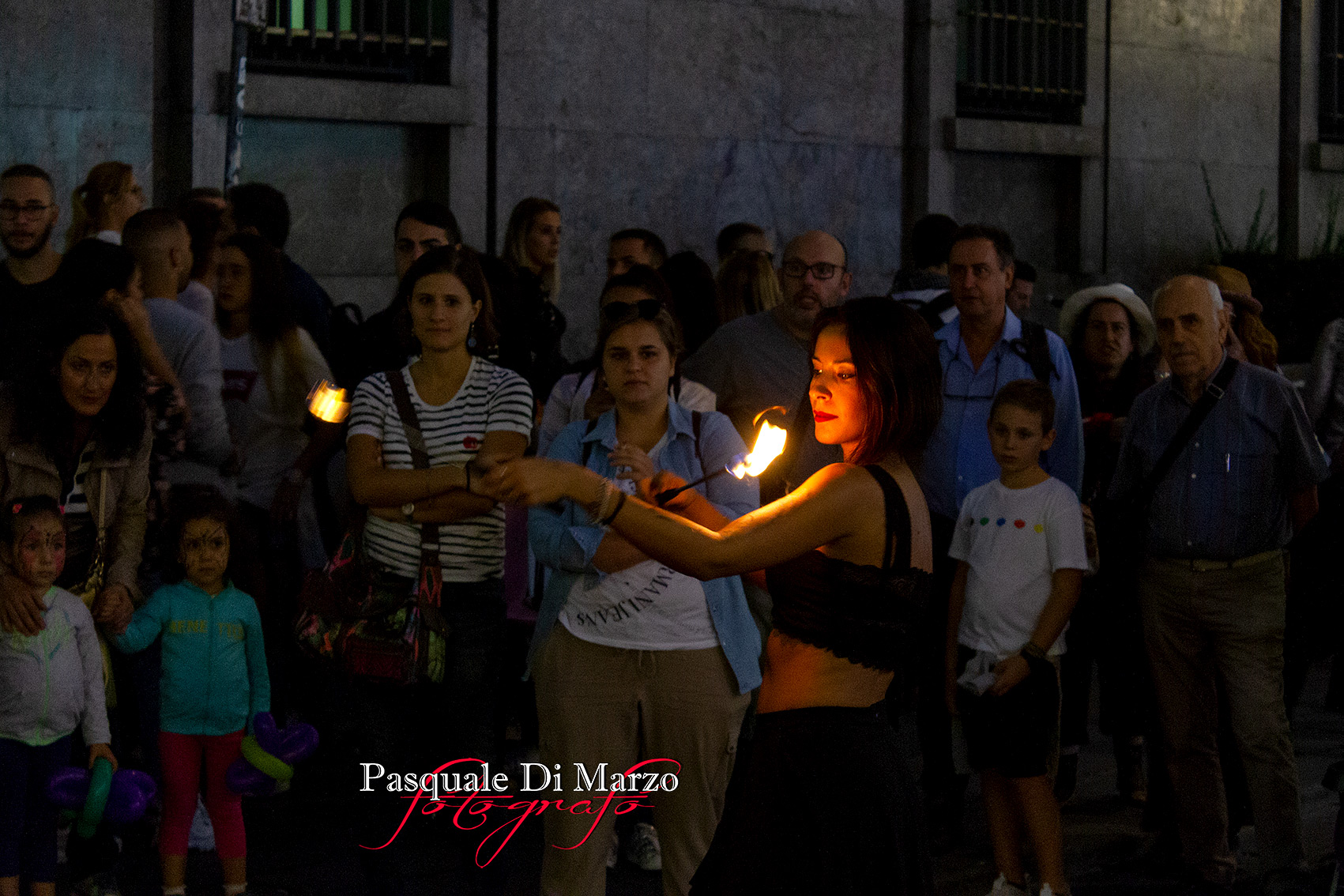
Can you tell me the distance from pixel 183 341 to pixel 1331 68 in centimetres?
1203

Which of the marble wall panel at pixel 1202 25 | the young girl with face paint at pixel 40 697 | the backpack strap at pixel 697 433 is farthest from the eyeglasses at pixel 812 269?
the marble wall panel at pixel 1202 25

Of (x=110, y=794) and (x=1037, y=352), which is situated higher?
(x=1037, y=352)

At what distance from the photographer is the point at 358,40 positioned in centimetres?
1066

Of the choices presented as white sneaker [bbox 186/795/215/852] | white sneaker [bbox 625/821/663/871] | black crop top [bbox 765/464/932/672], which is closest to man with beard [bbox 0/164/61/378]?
white sneaker [bbox 186/795/215/852]

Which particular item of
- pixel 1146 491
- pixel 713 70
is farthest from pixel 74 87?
pixel 1146 491

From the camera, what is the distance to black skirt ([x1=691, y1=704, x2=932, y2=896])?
3.94 metres

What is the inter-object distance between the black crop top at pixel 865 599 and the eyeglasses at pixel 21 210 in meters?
4.32

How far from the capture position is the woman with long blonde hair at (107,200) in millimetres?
8086

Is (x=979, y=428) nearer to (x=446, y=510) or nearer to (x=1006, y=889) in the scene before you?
(x=1006, y=889)

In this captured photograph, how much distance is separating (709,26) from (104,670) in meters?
7.39

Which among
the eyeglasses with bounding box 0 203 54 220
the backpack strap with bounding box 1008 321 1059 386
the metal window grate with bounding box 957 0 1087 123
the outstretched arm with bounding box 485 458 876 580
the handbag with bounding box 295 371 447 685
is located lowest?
the handbag with bounding box 295 371 447 685

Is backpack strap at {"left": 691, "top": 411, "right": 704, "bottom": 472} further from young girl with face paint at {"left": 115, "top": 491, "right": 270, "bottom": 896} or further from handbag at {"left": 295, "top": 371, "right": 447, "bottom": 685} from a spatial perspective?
young girl with face paint at {"left": 115, "top": 491, "right": 270, "bottom": 896}

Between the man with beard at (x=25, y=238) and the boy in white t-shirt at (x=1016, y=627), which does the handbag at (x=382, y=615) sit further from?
the man with beard at (x=25, y=238)

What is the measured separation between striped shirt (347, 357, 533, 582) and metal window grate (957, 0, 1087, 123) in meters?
8.51
